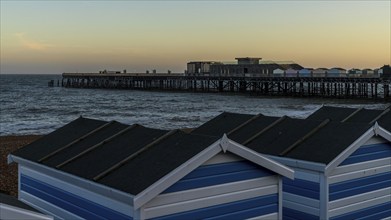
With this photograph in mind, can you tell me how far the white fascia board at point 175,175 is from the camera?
16.4 ft

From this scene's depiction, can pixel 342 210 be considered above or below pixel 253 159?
below

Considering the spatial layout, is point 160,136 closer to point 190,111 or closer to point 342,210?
point 342,210

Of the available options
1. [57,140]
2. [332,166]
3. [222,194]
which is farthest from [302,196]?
[57,140]

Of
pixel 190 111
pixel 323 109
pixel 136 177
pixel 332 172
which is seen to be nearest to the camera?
pixel 136 177

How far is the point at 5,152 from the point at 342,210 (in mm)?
18371

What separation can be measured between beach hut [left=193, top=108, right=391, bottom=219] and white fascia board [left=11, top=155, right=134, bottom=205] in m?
3.15

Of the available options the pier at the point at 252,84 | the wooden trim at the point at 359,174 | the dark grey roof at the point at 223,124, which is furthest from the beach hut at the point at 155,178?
the pier at the point at 252,84

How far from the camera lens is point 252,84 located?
266ft

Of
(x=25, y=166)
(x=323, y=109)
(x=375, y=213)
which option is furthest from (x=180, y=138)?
(x=323, y=109)

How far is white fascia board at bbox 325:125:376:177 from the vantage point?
22.7 feet

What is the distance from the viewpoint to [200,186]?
5621 millimetres

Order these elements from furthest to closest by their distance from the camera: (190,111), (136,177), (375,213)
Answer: (190,111) < (375,213) < (136,177)

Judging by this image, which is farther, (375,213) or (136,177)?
(375,213)

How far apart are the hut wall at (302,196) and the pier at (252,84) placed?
55.7 meters
